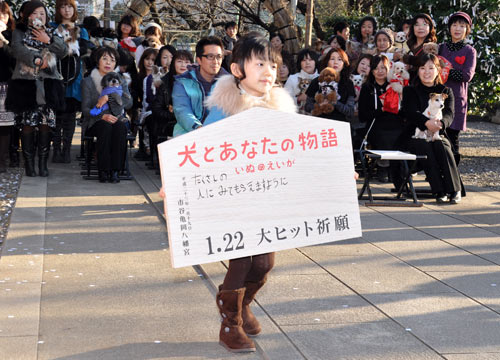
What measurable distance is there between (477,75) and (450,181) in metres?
3.97

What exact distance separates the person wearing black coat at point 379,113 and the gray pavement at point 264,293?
85.0 inches

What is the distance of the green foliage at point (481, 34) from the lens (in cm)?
1259

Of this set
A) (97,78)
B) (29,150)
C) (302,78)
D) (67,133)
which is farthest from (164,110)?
(302,78)

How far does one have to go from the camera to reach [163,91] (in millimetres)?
10820

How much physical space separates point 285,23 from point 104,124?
8.80 metres

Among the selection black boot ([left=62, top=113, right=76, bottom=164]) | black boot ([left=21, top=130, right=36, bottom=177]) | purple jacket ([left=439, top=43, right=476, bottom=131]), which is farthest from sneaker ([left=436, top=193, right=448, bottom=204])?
black boot ([left=62, top=113, right=76, bottom=164])

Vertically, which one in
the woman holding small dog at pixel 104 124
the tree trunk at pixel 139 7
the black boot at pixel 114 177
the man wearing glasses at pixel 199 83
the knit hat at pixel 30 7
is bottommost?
the black boot at pixel 114 177

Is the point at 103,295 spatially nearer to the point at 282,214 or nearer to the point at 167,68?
the point at 282,214

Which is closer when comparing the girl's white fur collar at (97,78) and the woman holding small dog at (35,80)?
the woman holding small dog at (35,80)

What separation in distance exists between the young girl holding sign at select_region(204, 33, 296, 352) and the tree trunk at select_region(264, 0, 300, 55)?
13542mm

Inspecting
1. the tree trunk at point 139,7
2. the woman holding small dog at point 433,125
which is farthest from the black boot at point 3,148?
the tree trunk at point 139,7

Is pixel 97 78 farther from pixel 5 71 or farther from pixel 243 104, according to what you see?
pixel 243 104

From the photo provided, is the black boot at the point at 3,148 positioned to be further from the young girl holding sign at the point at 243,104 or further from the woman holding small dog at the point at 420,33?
the young girl holding sign at the point at 243,104

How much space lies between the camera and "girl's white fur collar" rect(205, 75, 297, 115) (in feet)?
14.7
